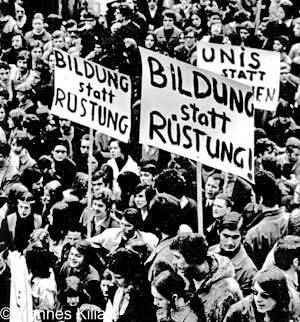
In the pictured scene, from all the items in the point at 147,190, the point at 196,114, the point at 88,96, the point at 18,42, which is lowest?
the point at 18,42

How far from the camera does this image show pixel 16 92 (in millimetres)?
9570

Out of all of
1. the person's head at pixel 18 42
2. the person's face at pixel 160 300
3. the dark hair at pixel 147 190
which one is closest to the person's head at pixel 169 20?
the person's head at pixel 18 42

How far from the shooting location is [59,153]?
26.5 ft

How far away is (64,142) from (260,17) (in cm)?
288

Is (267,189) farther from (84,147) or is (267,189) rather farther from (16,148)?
(16,148)

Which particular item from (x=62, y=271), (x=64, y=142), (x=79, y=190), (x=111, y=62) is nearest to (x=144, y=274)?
(x=62, y=271)

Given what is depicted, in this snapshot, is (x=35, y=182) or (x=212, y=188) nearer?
(x=212, y=188)

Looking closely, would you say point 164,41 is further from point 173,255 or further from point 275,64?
point 173,255

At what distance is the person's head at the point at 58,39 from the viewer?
400 inches

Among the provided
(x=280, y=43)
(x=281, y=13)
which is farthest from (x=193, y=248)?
(x=281, y=13)

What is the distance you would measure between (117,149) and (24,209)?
1.22 metres

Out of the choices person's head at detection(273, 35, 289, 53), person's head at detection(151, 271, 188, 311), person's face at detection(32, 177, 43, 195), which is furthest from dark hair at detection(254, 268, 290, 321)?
person's head at detection(273, 35, 289, 53)

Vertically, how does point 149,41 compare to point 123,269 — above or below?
below

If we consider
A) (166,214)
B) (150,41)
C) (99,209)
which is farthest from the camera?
(150,41)
